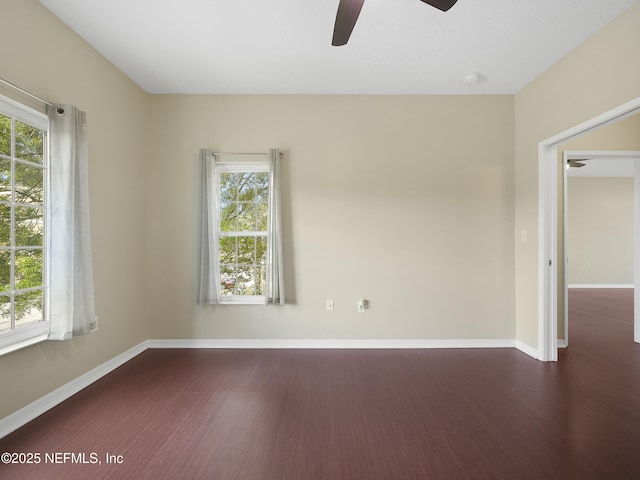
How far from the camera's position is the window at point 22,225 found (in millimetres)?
1884

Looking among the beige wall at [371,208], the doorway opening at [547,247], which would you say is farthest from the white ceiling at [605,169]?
the beige wall at [371,208]

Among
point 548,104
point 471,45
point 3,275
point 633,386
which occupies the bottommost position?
point 633,386

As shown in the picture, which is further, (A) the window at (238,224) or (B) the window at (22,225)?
(A) the window at (238,224)

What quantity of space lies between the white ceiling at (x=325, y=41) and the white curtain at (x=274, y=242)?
872 mm

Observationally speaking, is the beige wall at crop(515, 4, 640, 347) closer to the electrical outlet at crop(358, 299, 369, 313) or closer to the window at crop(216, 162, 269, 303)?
the electrical outlet at crop(358, 299, 369, 313)

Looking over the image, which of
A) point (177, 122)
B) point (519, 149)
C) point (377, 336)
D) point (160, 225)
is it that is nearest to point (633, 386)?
point (377, 336)

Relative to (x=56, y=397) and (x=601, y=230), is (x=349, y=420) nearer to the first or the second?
(x=56, y=397)

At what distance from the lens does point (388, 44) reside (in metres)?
2.43

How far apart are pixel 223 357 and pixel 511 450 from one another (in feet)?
8.12

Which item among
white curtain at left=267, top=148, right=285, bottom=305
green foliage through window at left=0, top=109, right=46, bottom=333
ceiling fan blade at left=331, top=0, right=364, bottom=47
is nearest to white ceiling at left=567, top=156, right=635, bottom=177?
white curtain at left=267, top=148, right=285, bottom=305

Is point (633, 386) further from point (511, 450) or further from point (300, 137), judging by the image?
point (300, 137)

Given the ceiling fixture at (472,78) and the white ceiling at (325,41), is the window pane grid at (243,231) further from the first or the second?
the ceiling fixture at (472,78)

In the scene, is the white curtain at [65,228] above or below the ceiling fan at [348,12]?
below

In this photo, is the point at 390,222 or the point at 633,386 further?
the point at 390,222
